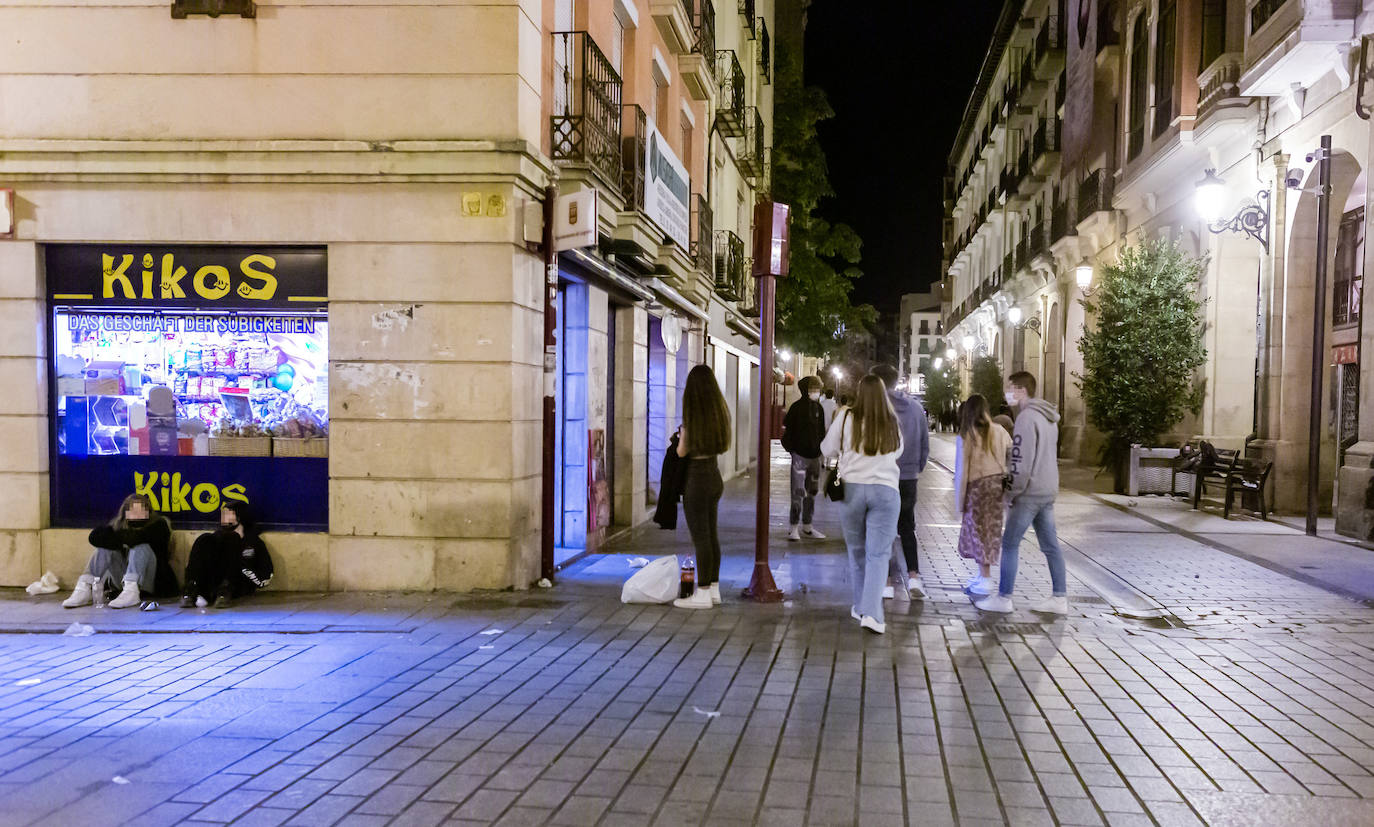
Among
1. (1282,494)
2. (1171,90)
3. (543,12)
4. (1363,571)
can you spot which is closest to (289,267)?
(543,12)

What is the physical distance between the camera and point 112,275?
862cm

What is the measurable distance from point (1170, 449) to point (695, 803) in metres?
16.0

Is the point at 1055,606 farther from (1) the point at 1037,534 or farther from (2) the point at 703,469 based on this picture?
(2) the point at 703,469

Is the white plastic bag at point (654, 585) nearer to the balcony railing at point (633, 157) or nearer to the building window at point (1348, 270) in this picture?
the balcony railing at point (633, 157)

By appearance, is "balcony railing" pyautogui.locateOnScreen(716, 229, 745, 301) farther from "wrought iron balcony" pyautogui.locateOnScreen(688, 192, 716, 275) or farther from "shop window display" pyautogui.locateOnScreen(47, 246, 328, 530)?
"shop window display" pyautogui.locateOnScreen(47, 246, 328, 530)

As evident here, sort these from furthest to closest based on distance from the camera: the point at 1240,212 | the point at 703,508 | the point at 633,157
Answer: the point at 1240,212, the point at 633,157, the point at 703,508

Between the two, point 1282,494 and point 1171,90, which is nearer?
point 1282,494

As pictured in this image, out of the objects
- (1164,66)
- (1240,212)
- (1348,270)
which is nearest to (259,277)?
(1240,212)

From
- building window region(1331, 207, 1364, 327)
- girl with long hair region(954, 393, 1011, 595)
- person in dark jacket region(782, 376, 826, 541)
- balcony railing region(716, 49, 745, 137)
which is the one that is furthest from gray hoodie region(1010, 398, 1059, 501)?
building window region(1331, 207, 1364, 327)

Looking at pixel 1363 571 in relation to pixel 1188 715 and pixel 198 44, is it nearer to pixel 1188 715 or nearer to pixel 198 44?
pixel 1188 715

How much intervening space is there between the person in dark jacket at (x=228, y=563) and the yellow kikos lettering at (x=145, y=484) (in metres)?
0.74

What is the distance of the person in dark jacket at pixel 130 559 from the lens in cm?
798

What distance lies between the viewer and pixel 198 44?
8492mm

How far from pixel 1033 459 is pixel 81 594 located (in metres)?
7.33
